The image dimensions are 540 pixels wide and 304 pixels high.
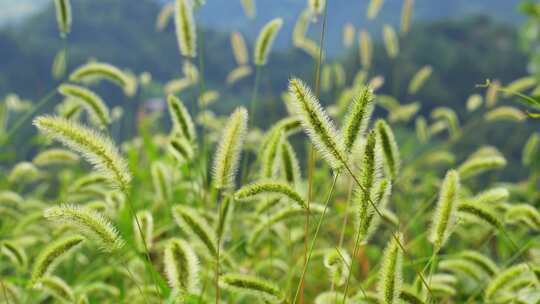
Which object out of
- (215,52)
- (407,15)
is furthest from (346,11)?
(407,15)

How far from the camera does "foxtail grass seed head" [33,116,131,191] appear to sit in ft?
4.55

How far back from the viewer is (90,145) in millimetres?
1412

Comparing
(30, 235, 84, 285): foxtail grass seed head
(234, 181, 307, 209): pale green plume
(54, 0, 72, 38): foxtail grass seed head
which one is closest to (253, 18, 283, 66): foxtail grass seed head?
(54, 0, 72, 38): foxtail grass seed head

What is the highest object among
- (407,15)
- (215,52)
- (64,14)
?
(215,52)

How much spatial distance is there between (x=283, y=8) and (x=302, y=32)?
166 metres

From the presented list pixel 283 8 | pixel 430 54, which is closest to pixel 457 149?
pixel 430 54

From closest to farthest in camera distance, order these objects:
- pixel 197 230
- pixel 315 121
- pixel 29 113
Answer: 1. pixel 315 121
2. pixel 197 230
3. pixel 29 113

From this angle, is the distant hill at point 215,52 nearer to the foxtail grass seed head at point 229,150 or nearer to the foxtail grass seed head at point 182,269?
the foxtail grass seed head at point 229,150

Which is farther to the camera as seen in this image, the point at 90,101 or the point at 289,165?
the point at 90,101

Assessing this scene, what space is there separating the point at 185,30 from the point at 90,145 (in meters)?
1.08

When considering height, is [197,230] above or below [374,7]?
below

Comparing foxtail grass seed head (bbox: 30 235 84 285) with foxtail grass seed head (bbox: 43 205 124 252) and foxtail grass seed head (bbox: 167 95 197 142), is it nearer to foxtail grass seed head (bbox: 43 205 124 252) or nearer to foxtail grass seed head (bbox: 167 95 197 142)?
foxtail grass seed head (bbox: 43 205 124 252)

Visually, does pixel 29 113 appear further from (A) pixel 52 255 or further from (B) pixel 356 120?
(B) pixel 356 120

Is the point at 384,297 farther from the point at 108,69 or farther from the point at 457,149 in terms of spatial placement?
the point at 457,149
